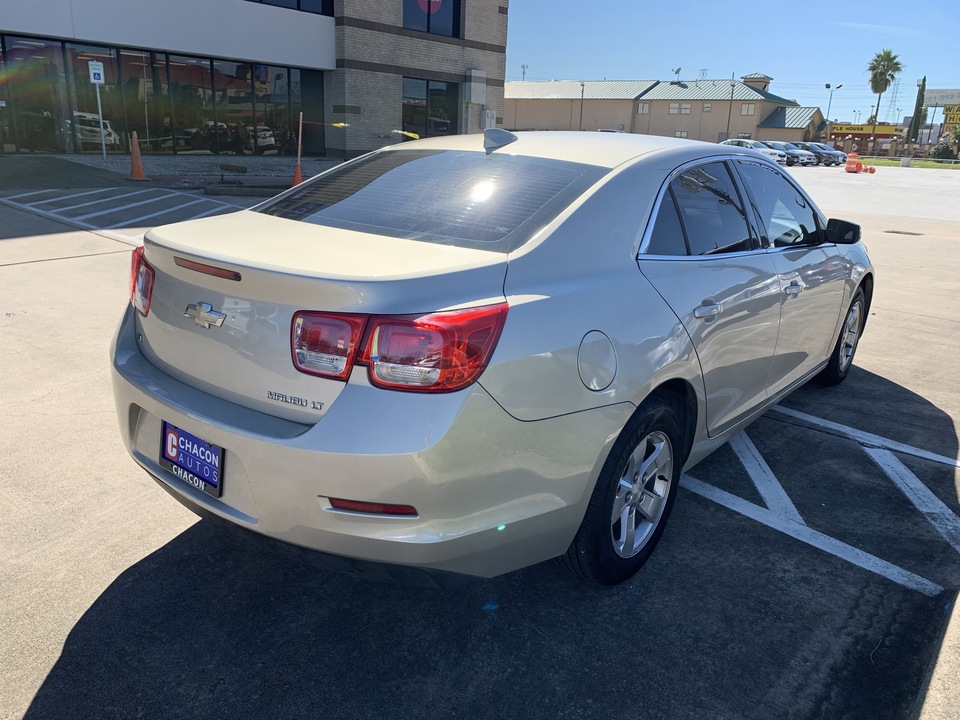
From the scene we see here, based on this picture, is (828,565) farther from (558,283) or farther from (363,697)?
(363,697)

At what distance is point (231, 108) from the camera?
2362cm

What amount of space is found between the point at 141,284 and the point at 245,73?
76.6ft

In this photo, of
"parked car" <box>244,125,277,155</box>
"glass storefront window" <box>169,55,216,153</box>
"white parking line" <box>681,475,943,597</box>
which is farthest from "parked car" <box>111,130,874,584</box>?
"parked car" <box>244,125,277,155</box>

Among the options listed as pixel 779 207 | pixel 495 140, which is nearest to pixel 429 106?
pixel 779 207

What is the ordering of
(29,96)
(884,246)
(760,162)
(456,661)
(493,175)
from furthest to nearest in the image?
(29,96), (884,246), (760,162), (493,175), (456,661)

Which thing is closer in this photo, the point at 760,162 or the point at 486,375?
the point at 486,375

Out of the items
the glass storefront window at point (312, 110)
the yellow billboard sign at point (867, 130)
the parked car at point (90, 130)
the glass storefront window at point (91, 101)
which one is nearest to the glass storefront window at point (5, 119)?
the glass storefront window at point (91, 101)

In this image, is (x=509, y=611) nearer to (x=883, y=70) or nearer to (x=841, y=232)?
(x=841, y=232)

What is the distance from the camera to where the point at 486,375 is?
86.0 inches

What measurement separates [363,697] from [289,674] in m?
0.27

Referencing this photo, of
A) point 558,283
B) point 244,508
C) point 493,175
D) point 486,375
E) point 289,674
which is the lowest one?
point 289,674

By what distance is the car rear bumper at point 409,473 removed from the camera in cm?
212

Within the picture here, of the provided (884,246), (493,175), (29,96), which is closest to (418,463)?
(493,175)

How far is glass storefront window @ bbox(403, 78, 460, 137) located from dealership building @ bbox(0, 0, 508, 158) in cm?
5
